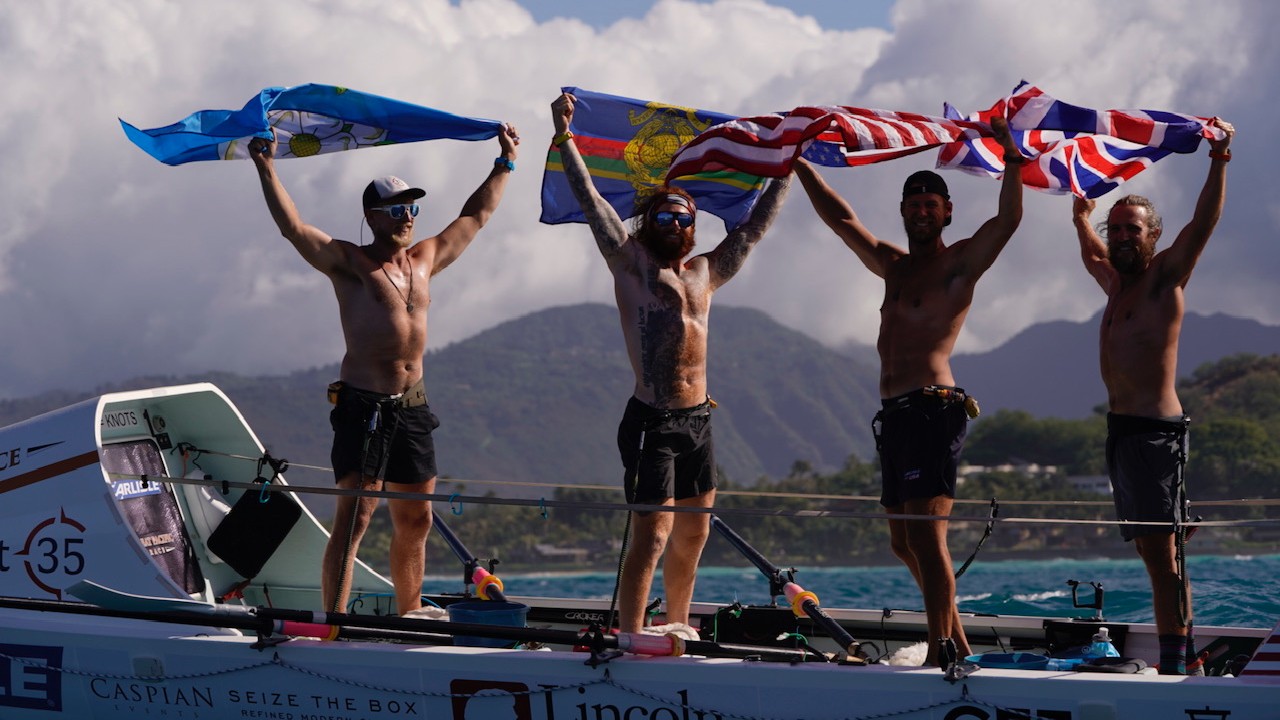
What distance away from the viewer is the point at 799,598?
761cm

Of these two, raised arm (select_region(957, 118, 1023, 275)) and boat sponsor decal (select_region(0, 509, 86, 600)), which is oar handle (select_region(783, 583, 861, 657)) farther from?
boat sponsor decal (select_region(0, 509, 86, 600))

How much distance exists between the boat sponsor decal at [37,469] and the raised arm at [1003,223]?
459 cm

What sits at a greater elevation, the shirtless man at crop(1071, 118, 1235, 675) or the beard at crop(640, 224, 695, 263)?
the beard at crop(640, 224, 695, 263)

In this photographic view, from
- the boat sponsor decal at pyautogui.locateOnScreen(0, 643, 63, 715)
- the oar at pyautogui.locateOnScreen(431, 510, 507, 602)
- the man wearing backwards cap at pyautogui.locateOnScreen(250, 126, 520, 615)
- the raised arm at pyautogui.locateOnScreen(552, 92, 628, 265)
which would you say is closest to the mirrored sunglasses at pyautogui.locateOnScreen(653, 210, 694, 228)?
the raised arm at pyautogui.locateOnScreen(552, 92, 628, 265)

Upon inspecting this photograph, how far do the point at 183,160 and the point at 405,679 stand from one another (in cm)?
358

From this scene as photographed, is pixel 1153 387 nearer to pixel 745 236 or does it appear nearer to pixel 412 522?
pixel 745 236

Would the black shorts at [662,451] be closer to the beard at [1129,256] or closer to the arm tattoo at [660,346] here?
the arm tattoo at [660,346]

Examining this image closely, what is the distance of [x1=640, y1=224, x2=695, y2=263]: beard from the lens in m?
6.79

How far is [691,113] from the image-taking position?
28.2 feet

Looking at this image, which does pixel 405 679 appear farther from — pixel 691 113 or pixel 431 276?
pixel 691 113

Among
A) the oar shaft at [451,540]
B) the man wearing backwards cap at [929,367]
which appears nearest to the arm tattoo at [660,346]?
the man wearing backwards cap at [929,367]

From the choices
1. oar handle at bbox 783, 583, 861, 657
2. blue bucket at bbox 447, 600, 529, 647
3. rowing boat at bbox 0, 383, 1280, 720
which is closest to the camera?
rowing boat at bbox 0, 383, 1280, 720

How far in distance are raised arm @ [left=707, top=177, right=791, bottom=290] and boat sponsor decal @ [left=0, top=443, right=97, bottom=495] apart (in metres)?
3.40

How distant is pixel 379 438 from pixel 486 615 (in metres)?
1.06
